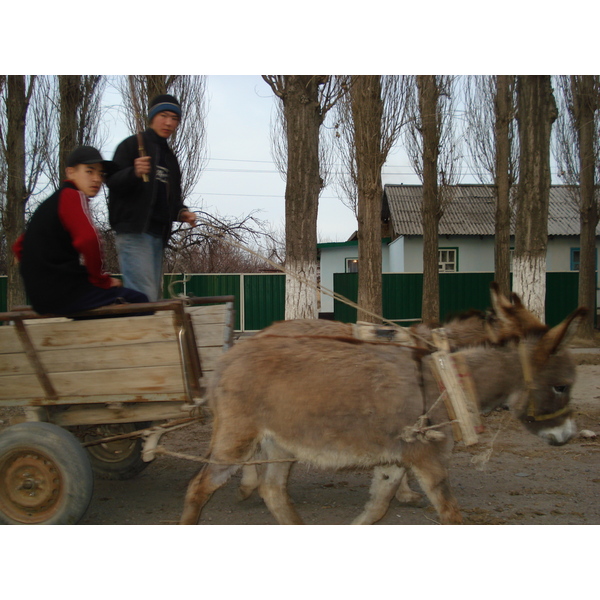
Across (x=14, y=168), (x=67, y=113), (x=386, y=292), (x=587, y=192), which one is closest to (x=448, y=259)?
(x=386, y=292)

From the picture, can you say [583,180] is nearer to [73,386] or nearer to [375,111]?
[375,111]

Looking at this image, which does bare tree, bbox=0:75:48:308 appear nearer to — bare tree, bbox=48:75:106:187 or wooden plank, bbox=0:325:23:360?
bare tree, bbox=48:75:106:187

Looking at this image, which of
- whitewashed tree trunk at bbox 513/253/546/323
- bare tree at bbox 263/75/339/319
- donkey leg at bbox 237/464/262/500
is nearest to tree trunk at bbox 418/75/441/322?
whitewashed tree trunk at bbox 513/253/546/323

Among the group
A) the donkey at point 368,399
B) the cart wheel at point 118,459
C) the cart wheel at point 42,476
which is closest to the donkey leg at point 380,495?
the donkey at point 368,399

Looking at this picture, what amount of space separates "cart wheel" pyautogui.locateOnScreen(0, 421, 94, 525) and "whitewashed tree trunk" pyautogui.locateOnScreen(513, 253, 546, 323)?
6.10 m

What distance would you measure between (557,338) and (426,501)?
176 centimetres

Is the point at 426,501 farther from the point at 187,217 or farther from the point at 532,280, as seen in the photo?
the point at 532,280

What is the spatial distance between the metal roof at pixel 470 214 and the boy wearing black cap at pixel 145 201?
1686 centimetres

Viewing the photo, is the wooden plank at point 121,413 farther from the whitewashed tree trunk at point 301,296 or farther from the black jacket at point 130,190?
the whitewashed tree trunk at point 301,296

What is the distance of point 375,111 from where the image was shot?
26.1ft

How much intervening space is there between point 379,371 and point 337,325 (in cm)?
87

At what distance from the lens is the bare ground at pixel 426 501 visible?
3.76 metres

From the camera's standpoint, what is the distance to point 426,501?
4.11m

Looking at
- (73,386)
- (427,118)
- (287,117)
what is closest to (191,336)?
(73,386)
